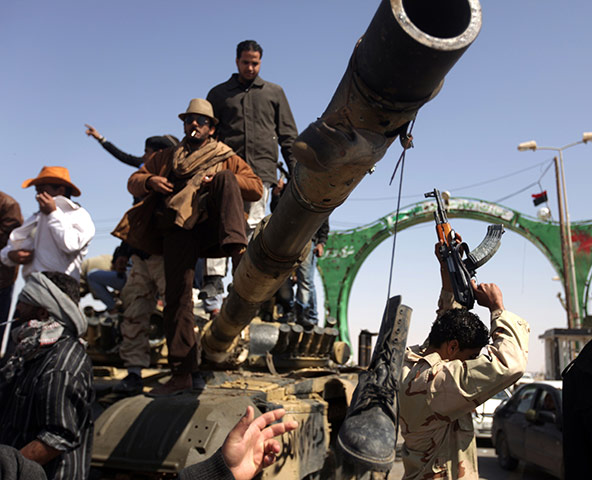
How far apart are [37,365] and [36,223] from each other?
94.3 inches

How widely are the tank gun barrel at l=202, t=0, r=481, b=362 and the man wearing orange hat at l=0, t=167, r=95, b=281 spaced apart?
10.1ft

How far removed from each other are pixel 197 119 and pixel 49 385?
2.30 meters

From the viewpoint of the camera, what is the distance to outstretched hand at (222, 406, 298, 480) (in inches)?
78.4

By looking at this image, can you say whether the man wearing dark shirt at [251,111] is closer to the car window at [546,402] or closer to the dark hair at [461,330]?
the dark hair at [461,330]

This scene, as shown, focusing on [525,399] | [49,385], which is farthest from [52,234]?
[525,399]

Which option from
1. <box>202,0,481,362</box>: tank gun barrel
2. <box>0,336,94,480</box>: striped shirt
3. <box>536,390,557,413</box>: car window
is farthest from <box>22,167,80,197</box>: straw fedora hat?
<box>536,390,557,413</box>: car window

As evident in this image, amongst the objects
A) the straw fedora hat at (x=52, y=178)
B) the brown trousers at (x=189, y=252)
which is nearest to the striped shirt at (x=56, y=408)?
the brown trousers at (x=189, y=252)

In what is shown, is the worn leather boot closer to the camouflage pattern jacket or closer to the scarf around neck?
the camouflage pattern jacket

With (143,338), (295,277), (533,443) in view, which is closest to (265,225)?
(143,338)

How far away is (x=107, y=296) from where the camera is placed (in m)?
7.36

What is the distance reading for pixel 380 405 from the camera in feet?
7.11

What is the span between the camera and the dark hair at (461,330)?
3.05 metres

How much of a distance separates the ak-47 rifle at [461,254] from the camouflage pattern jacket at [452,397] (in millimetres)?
206

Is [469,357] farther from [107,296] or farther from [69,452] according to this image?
[107,296]
